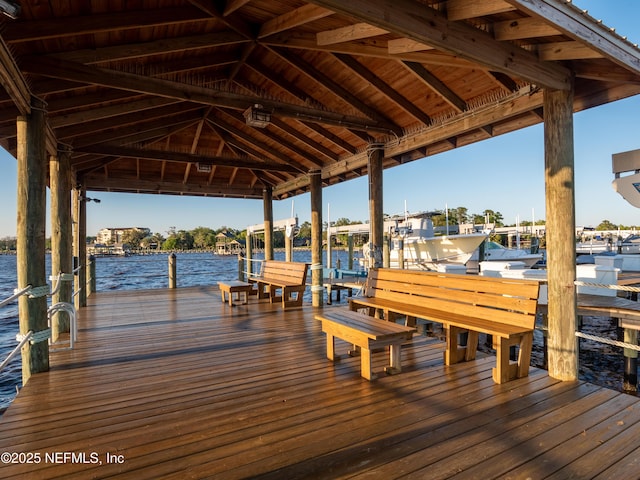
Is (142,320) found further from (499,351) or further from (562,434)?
(562,434)

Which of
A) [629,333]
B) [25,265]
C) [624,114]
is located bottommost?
[629,333]

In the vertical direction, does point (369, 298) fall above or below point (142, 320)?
above

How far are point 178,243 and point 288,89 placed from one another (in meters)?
102

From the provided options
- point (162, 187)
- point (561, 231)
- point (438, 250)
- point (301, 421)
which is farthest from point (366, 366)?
point (438, 250)

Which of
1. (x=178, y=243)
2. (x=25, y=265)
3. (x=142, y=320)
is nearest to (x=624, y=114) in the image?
(x=142, y=320)

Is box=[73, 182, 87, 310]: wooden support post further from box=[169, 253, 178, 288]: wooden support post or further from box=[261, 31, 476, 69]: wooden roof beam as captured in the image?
box=[261, 31, 476, 69]: wooden roof beam

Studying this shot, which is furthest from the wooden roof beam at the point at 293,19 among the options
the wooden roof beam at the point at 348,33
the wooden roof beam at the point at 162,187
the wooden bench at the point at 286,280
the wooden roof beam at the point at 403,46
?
the wooden roof beam at the point at 162,187

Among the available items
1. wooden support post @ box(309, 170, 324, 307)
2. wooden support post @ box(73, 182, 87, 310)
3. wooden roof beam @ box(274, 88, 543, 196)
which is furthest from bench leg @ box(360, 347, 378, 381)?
wooden support post @ box(73, 182, 87, 310)

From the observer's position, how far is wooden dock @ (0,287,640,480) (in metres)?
2.04

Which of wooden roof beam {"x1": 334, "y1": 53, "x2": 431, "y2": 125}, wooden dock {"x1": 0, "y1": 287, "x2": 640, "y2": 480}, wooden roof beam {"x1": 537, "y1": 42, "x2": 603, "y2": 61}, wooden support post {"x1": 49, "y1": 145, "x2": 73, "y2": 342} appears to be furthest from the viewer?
wooden support post {"x1": 49, "y1": 145, "x2": 73, "y2": 342}

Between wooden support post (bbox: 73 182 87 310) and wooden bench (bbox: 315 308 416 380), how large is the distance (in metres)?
5.54

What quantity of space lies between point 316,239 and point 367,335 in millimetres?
4255

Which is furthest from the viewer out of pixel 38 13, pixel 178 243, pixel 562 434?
pixel 178 243

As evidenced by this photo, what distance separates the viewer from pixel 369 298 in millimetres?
5133
